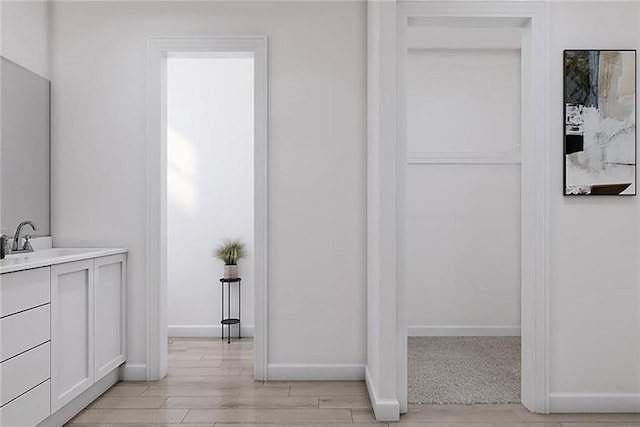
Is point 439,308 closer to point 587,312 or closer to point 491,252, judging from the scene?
point 491,252

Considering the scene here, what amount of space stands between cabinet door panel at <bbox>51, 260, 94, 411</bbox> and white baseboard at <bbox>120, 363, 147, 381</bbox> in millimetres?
537

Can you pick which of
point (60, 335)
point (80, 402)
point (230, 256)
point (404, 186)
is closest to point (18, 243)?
point (60, 335)

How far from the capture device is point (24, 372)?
237 cm

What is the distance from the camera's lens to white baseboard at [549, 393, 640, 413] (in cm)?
301

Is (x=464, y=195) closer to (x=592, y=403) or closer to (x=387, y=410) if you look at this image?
(x=592, y=403)

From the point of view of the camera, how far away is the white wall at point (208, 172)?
15.8 feet

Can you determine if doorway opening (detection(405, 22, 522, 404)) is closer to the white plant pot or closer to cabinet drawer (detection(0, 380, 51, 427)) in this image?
the white plant pot

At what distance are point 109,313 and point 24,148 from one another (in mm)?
1120

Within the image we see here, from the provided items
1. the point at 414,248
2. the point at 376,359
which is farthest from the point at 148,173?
the point at 414,248

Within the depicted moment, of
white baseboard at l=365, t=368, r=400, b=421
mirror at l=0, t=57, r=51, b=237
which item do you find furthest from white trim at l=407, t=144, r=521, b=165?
mirror at l=0, t=57, r=51, b=237

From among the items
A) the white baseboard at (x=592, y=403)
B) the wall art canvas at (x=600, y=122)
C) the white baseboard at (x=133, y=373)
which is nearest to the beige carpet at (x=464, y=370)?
the white baseboard at (x=592, y=403)

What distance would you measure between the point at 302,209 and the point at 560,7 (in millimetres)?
1935

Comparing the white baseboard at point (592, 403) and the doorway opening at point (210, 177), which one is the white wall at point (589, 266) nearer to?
the white baseboard at point (592, 403)

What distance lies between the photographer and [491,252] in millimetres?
4922
